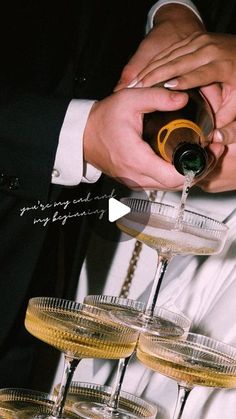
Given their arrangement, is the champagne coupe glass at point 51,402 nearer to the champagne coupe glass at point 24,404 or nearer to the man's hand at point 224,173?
the champagne coupe glass at point 24,404

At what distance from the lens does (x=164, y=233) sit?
3.96 ft

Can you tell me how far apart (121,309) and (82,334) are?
0.24 m

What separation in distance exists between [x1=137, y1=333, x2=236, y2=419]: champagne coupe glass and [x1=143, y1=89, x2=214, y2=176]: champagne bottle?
0.33 meters

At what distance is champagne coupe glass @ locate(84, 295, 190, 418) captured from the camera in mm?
1206

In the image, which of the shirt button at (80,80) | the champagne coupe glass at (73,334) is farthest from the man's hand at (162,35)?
the champagne coupe glass at (73,334)

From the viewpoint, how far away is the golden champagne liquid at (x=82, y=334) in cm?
106

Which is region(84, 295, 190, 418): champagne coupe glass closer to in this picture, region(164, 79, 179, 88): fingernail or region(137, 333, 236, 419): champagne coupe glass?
region(137, 333, 236, 419): champagne coupe glass

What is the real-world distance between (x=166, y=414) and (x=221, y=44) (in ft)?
2.81

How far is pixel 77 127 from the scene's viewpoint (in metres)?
1.47

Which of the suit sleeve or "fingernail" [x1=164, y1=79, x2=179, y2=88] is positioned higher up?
"fingernail" [x1=164, y1=79, x2=179, y2=88]

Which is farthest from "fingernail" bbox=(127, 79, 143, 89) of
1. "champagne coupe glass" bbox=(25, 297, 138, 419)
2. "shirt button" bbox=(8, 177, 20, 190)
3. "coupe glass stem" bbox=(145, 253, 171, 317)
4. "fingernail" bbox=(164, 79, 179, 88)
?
"champagne coupe glass" bbox=(25, 297, 138, 419)

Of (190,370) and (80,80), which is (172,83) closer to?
(80,80)

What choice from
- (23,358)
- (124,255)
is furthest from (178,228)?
(124,255)
